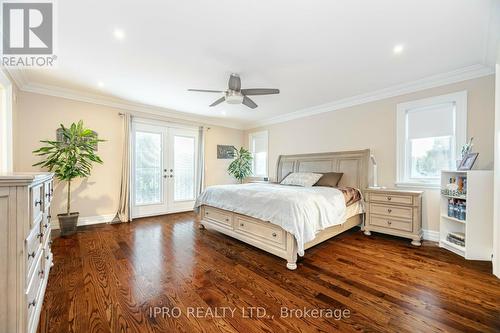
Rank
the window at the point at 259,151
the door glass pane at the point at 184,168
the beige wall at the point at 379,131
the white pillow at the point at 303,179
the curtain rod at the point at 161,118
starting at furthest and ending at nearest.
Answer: the window at the point at 259,151 < the door glass pane at the point at 184,168 < the curtain rod at the point at 161,118 < the white pillow at the point at 303,179 < the beige wall at the point at 379,131

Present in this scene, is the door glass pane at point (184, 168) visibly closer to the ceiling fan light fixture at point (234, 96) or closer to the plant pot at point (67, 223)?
the plant pot at point (67, 223)

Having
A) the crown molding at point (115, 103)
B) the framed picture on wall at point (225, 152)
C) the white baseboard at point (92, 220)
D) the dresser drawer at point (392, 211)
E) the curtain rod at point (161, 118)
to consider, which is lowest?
the white baseboard at point (92, 220)

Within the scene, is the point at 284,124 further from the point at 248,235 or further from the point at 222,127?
the point at 248,235

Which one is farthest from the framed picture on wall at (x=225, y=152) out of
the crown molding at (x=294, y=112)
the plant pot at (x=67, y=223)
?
the plant pot at (x=67, y=223)

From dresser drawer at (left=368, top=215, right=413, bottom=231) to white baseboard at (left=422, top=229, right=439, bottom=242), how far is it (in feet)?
1.56

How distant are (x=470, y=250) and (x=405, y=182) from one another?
4.06 feet

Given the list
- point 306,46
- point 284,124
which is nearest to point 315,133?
point 284,124

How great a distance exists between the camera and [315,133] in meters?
4.96

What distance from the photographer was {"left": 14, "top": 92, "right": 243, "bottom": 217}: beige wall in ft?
11.8

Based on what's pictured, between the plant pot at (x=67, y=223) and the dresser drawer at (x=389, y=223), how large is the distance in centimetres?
518

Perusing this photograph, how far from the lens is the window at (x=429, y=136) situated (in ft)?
10.3

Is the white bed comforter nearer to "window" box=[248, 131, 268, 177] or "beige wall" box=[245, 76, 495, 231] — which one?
Result: "beige wall" box=[245, 76, 495, 231]

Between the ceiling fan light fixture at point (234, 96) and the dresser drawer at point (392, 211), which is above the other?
the ceiling fan light fixture at point (234, 96)

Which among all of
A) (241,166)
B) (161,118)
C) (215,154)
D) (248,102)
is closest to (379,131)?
(248,102)
